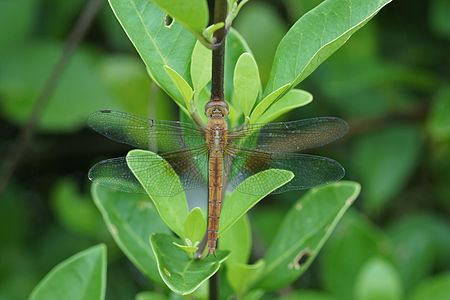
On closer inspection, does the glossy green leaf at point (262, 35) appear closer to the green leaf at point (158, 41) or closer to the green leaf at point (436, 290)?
the green leaf at point (436, 290)

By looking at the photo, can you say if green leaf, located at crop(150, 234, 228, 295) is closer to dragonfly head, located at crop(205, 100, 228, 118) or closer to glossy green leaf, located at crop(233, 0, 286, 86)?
dragonfly head, located at crop(205, 100, 228, 118)

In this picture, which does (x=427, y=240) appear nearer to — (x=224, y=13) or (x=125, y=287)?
(x=125, y=287)

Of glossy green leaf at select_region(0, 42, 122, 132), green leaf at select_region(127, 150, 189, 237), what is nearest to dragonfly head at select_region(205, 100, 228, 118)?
green leaf at select_region(127, 150, 189, 237)

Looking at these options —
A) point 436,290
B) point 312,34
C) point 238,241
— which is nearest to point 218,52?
point 312,34

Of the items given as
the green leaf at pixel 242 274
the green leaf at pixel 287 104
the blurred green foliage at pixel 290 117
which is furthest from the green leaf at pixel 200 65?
the blurred green foliage at pixel 290 117

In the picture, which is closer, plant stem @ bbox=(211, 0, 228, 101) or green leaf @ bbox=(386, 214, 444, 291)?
plant stem @ bbox=(211, 0, 228, 101)

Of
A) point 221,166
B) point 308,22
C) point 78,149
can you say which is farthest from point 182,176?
point 78,149

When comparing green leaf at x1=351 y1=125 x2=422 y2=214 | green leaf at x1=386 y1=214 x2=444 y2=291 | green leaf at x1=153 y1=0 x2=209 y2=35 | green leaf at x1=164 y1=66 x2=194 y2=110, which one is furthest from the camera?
green leaf at x1=351 y1=125 x2=422 y2=214
